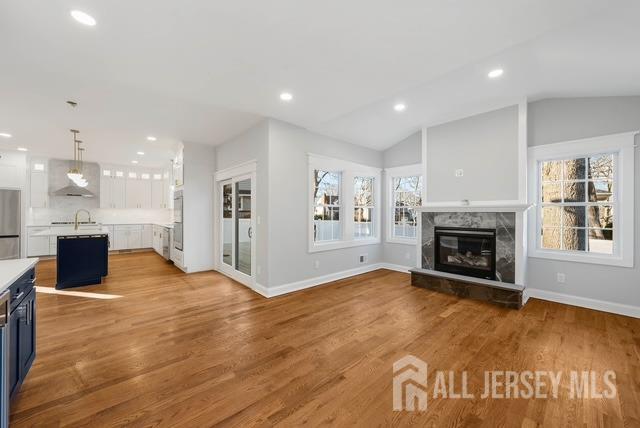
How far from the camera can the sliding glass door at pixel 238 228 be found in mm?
4641

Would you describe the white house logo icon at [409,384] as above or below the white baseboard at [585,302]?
below

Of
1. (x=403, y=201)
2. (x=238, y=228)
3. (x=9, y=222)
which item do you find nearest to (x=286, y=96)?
(x=238, y=228)

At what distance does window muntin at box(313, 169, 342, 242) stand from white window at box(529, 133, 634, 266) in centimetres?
324

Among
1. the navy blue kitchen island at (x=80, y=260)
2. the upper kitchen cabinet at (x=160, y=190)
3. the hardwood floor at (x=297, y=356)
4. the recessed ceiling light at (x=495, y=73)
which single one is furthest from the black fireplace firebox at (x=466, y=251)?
the upper kitchen cabinet at (x=160, y=190)

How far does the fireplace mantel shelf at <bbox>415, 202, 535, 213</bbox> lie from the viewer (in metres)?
3.73

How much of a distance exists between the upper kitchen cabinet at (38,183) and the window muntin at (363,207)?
8523 millimetres

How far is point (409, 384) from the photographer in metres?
2.00

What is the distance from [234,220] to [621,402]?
17.2 ft

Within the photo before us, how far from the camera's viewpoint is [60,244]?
4.43m

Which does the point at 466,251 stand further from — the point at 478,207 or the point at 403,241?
the point at 403,241

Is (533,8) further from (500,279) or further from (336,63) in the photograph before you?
(500,279)

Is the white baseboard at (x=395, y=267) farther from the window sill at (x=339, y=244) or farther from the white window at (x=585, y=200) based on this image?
the white window at (x=585, y=200)

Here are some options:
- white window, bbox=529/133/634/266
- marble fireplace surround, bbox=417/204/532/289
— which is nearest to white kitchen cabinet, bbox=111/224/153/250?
marble fireplace surround, bbox=417/204/532/289

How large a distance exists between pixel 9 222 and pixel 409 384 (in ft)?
25.2
